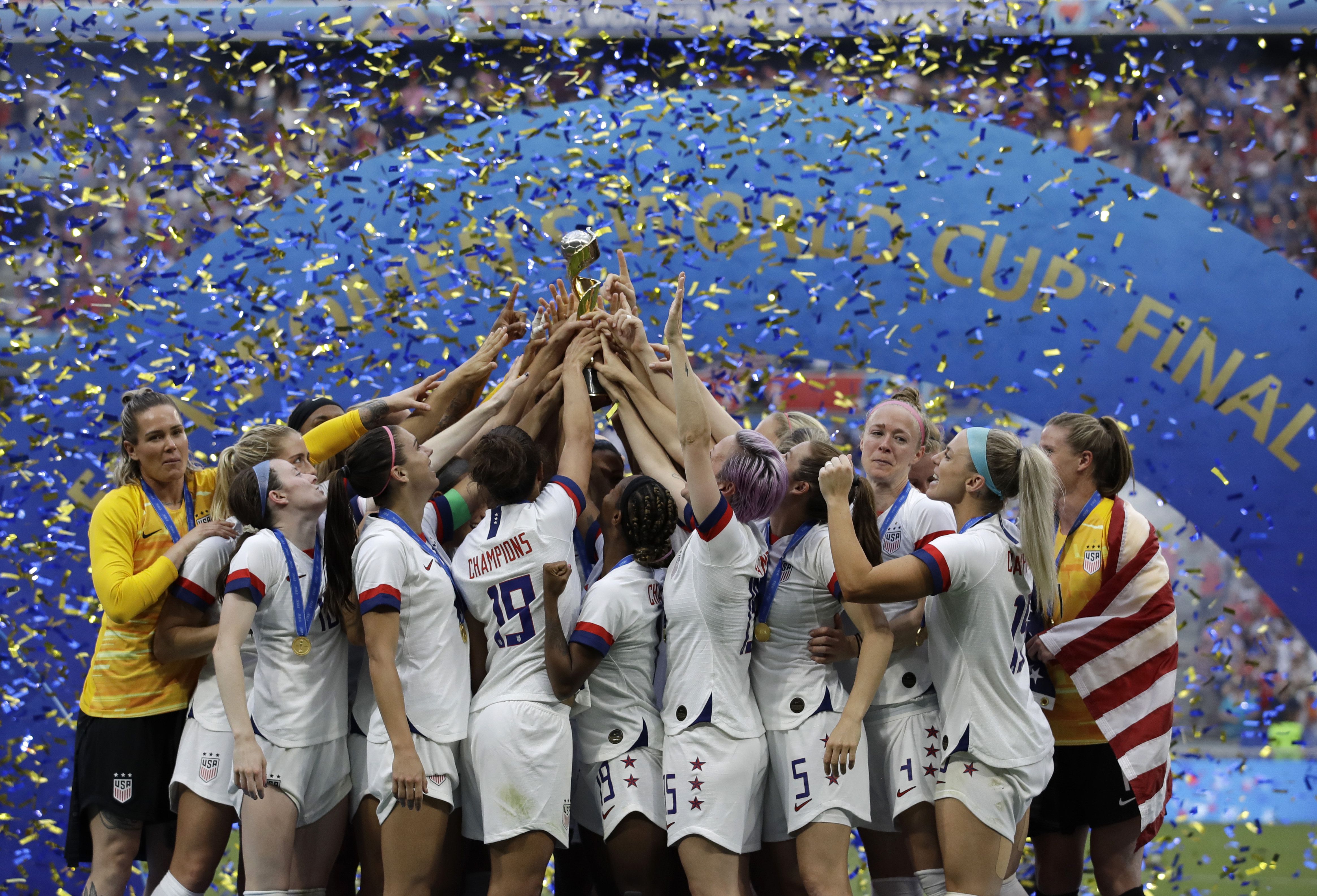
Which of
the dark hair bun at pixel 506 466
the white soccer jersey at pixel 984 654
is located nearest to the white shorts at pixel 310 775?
the dark hair bun at pixel 506 466

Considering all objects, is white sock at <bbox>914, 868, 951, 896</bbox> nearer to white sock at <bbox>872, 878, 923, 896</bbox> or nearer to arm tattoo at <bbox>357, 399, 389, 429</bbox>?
white sock at <bbox>872, 878, 923, 896</bbox>

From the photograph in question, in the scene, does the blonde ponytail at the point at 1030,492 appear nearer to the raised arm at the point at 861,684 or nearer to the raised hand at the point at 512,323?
the raised arm at the point at 861,684

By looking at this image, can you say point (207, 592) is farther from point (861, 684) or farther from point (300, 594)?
point (861, 684)

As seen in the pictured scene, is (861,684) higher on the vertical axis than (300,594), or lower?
lower

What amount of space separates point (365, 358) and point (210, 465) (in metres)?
1.17

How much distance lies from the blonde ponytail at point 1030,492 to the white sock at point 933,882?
3.63ft

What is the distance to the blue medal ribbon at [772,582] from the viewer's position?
13.4 feet

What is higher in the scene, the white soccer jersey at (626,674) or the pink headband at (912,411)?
the pink headband at (912,411)

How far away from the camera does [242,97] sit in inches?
291

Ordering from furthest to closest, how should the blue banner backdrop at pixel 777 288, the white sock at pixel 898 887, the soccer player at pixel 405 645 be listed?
the blue banner backdrop at pixel 777 288
the white sock at pixel 898 887
the soccer player at pixel 405 645

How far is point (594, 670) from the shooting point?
3.99 meters

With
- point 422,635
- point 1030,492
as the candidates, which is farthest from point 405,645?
point 1030,492

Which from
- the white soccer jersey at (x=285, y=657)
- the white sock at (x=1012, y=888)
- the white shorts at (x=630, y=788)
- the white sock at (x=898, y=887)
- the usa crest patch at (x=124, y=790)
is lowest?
the white sock at (x=898, y=887)

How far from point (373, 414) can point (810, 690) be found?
7.36 feet
